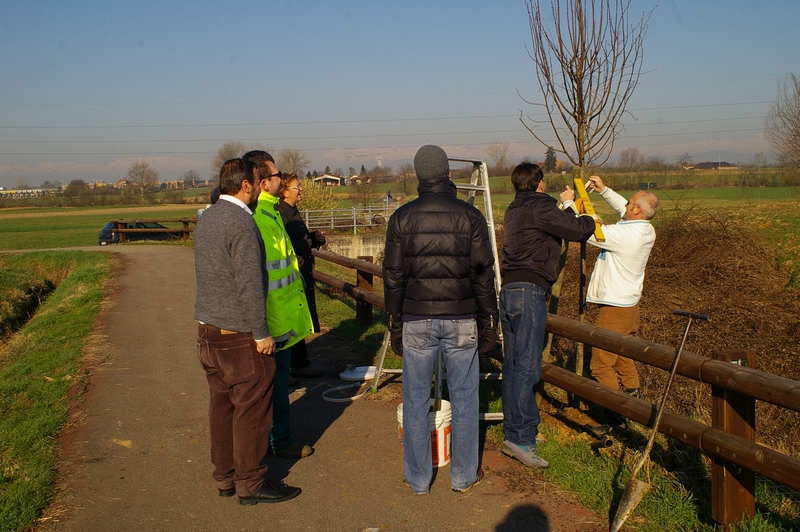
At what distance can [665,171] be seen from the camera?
130 ft

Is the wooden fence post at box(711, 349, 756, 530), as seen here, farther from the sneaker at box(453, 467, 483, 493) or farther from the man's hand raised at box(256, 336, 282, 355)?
the man's hand raised at box(256, 336, 282, 355)

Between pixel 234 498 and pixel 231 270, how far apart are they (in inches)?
57.7

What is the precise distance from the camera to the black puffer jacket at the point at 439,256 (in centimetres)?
400

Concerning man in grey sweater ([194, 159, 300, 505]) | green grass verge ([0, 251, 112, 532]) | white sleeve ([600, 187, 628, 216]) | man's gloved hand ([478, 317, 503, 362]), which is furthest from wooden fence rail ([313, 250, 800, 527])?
→ green grass verge ([0, 251, 112, 532])

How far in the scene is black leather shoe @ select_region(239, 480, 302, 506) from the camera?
4156 mm

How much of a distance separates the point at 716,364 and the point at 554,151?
3.72m

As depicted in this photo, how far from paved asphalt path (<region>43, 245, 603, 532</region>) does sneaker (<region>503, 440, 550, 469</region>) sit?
0.09m

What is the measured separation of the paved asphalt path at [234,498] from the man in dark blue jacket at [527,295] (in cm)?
32

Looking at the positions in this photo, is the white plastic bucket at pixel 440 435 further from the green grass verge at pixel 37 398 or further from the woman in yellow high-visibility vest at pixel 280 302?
the green grass verge at pixel 37 398

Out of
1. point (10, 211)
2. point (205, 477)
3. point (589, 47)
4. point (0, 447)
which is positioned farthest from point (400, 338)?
point (10, 211)

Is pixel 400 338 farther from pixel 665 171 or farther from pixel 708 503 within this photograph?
pixel 665 171

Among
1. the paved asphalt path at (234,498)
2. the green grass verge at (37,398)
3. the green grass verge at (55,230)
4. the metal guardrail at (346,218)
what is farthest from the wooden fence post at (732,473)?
the green grass verge at (55,230)

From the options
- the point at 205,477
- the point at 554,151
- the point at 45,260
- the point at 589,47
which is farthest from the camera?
the point at 45,260

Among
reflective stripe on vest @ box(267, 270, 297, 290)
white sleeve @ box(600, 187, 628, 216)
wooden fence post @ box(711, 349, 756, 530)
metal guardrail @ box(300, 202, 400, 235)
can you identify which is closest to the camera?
wooden fence post @ box(711, 349, 756, 530)
